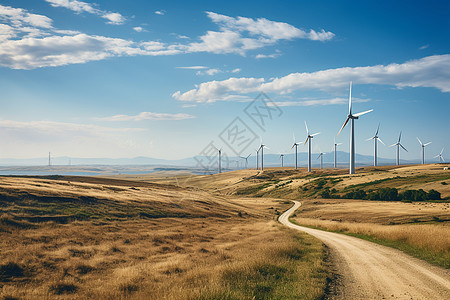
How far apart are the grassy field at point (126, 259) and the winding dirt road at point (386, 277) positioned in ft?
4.13

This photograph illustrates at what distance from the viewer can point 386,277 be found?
15.6 metres

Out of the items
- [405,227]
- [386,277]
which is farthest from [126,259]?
[405,227]

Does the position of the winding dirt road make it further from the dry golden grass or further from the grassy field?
the dry golden grass

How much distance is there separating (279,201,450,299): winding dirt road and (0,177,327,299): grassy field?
1258 mm

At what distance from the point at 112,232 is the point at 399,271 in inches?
953

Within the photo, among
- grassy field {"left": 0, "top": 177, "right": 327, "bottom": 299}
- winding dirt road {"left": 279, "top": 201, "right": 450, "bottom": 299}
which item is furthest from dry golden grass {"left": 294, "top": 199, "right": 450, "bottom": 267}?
grassy field {"left": 0, "top": 177, "right": 327, "bottom": 299}

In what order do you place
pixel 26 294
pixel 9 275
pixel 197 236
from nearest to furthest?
pixel 26 294
pixel 9 275
pixel 197 236

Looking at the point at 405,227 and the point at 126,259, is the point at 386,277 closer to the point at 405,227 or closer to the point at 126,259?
the point at 126,259

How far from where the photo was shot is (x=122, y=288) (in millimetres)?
13711

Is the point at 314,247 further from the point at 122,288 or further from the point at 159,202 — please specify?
the point at 159,202

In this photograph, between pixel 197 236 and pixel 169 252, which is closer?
pixel 169 252

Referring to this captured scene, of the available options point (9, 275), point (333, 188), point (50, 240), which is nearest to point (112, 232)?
point (50, 240)

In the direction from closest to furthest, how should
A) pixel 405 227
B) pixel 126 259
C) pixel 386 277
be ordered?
pixel 386 277 → pixel 126 259 → pixel 405 227

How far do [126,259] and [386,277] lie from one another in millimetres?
16192
